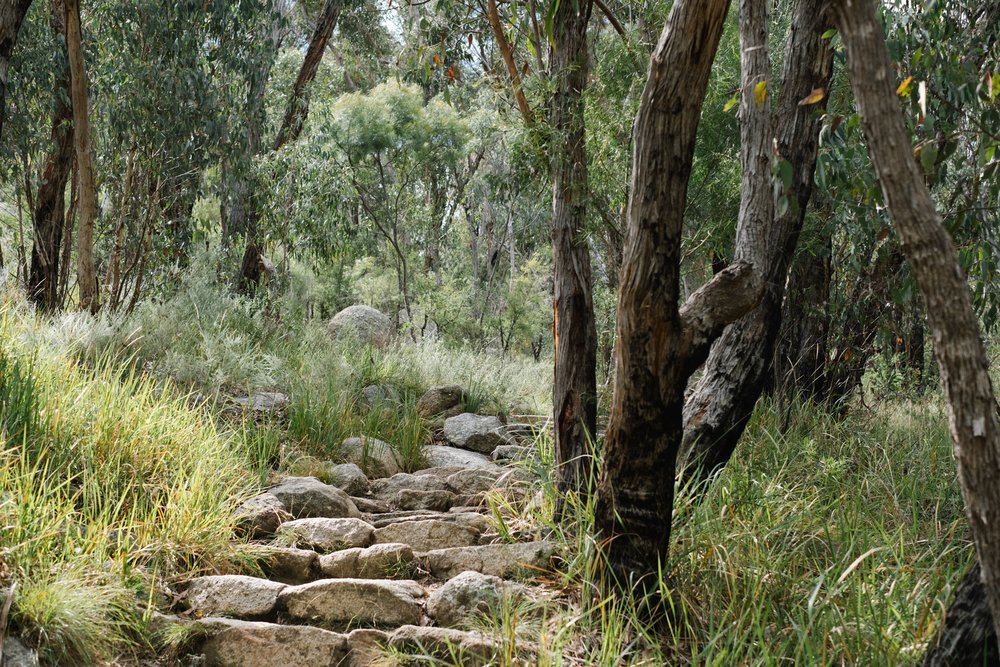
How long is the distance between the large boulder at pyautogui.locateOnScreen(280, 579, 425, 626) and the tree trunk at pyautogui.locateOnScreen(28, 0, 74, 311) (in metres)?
7.17

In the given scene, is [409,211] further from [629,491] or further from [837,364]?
[629,491]

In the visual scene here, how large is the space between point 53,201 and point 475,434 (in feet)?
20.4

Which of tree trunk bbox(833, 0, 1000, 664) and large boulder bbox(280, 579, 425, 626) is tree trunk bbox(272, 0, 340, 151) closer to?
large boulder bbox(280, 579, 425, 626)

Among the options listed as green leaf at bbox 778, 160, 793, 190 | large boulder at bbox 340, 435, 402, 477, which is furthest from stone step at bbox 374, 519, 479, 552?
green leaf at bbox 778, 160, 793, 190

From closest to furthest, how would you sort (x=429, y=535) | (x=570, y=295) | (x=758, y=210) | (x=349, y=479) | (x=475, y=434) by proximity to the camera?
(x=758, y=210) < (x=570, y=295) < (x=429, y=535) < (x=349, y=479) < (x=475, y=434)

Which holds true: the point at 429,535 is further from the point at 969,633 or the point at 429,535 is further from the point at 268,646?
the point at 969,633

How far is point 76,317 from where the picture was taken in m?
7.59

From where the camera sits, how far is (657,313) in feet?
11.0

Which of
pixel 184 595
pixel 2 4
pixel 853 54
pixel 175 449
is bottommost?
pixel 184 595

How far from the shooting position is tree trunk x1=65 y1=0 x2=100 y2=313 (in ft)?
26.9

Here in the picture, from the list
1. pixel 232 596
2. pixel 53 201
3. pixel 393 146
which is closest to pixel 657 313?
pixel 232 596

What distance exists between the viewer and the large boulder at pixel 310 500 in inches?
207

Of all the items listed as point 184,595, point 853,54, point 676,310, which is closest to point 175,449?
point 184,595

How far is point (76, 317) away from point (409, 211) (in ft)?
34.4
